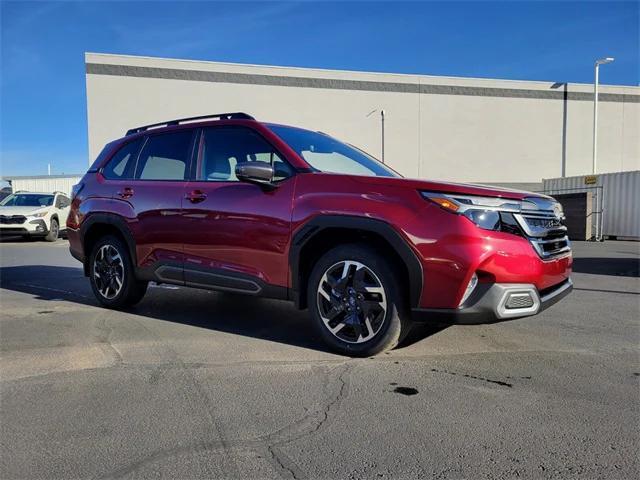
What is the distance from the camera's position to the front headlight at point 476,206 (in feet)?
11.8

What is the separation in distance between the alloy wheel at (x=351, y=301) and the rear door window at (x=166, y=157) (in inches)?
76.9

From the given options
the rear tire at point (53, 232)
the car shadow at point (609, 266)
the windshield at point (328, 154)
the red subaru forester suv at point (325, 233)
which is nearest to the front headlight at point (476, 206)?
the red subaru forester suv at point (325, 233)

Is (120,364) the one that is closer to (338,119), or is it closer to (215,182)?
(215,182)

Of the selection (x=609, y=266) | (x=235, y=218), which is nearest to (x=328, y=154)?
(x=235, y=218)

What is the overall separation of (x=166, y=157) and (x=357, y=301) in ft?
8.85

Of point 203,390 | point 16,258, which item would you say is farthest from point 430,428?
point 16,258

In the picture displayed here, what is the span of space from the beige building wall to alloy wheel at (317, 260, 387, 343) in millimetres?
24404

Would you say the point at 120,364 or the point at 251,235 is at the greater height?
the point at 251,235

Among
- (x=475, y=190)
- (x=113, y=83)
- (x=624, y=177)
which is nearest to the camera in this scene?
(x=475, y=190)

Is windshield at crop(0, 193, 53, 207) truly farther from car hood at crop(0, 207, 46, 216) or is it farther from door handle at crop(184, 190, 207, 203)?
door handle at crop(184, 190, 207, 203)

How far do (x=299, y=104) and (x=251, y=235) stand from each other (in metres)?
25.7

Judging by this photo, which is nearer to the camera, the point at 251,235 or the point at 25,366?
the point at 25,366

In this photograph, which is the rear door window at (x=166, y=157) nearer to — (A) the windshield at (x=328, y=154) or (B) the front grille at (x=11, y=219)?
(A) the windshield at (x=328, y=154)

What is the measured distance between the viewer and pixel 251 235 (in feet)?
14.6
